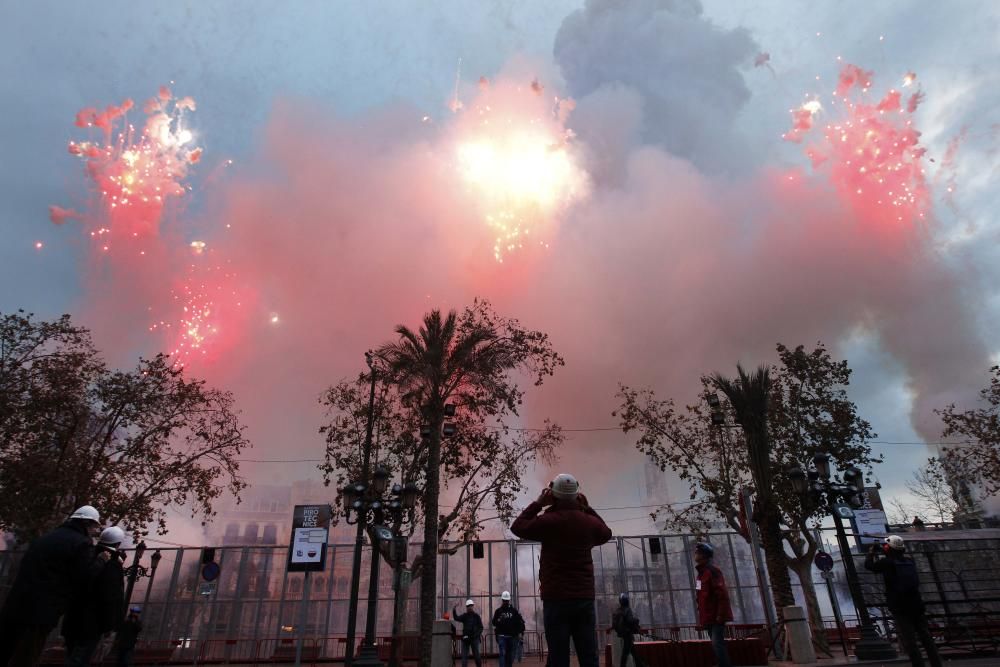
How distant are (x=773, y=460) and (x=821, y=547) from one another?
5705 millimetres

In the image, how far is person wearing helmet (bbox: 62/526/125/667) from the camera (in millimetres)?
5156

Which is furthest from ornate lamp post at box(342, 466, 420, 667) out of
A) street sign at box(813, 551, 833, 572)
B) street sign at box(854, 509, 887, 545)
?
street sign at box(813, 551, 833, 572)

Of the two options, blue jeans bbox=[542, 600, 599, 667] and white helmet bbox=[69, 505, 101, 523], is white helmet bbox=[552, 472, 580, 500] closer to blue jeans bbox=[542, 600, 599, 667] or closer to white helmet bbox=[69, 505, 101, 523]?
blue jeans bbox=[542, 600, 599, 667]

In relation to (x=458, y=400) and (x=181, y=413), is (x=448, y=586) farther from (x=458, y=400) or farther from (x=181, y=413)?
(x=181, y=413)

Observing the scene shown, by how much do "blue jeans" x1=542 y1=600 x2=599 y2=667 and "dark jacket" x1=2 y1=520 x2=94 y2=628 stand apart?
13.3ft

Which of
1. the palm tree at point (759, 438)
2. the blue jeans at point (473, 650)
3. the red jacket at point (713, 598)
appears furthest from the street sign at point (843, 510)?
the blue jeans at point (473, 650)

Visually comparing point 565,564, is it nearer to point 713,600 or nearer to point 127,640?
point 713,600

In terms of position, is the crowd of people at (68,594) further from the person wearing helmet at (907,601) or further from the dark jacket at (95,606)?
the person wearing helmet at (907,601)

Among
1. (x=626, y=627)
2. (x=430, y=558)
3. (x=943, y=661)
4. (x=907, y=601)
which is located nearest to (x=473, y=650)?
→ (x=430, y=558)

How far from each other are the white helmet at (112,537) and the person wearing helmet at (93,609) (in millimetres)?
52

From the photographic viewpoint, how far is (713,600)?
25.5 feet

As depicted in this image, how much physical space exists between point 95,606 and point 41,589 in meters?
0.61

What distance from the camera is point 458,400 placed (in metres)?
24.3

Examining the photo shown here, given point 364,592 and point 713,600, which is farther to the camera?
point 364,592
